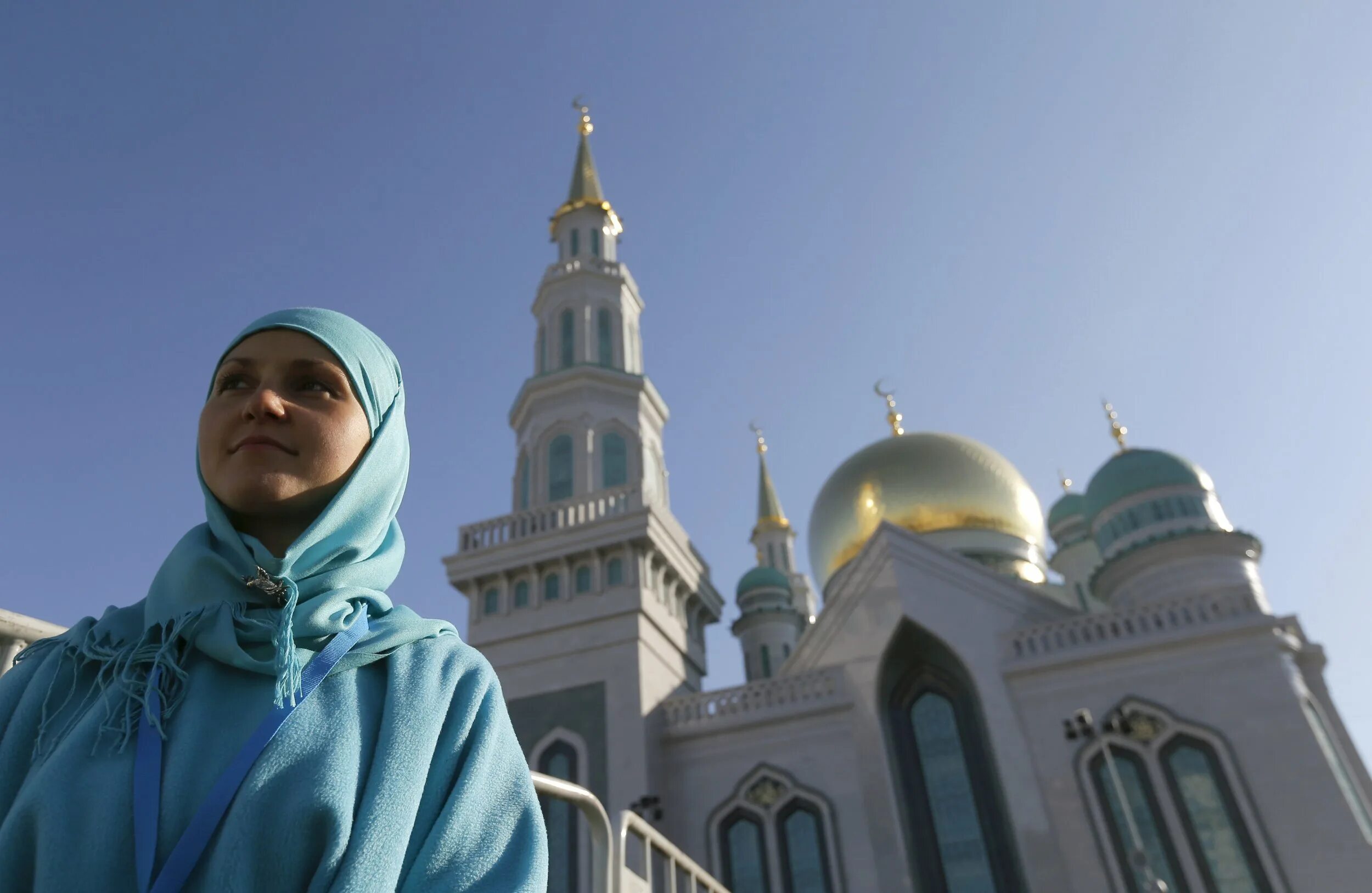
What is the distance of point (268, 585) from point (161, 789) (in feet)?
1.11

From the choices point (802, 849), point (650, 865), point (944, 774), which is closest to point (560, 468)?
point (802, 849)

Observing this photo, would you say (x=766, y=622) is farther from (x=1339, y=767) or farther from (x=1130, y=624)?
(x=1339, y=767)

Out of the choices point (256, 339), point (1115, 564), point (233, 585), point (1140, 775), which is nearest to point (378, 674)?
point (233, 585)

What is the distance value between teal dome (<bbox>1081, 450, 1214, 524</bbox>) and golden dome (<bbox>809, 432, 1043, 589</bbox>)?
270 centimetres

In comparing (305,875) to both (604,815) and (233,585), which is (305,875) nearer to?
(233,585)

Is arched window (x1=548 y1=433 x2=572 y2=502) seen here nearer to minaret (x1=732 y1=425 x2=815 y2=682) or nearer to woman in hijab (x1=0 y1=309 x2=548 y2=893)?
minaret (x1=732 y1=425 x2=815 y2=682)

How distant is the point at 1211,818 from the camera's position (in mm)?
12578

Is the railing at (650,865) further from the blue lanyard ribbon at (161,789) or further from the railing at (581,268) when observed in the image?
the railing at (581,268)

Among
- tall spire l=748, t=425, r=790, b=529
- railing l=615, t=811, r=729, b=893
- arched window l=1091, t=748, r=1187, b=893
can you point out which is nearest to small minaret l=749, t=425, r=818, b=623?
tall spire l=748, t=425, r=790, b=529

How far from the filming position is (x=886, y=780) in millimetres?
13922

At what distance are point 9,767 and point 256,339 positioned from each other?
812 millimetres

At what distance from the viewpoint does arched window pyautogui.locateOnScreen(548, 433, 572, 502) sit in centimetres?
1825

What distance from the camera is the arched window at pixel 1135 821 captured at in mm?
12359

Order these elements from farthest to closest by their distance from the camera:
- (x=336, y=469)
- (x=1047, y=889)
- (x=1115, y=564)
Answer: (x=1115, y=564) → (x=1047, y=889) → (x=336, y=469)
